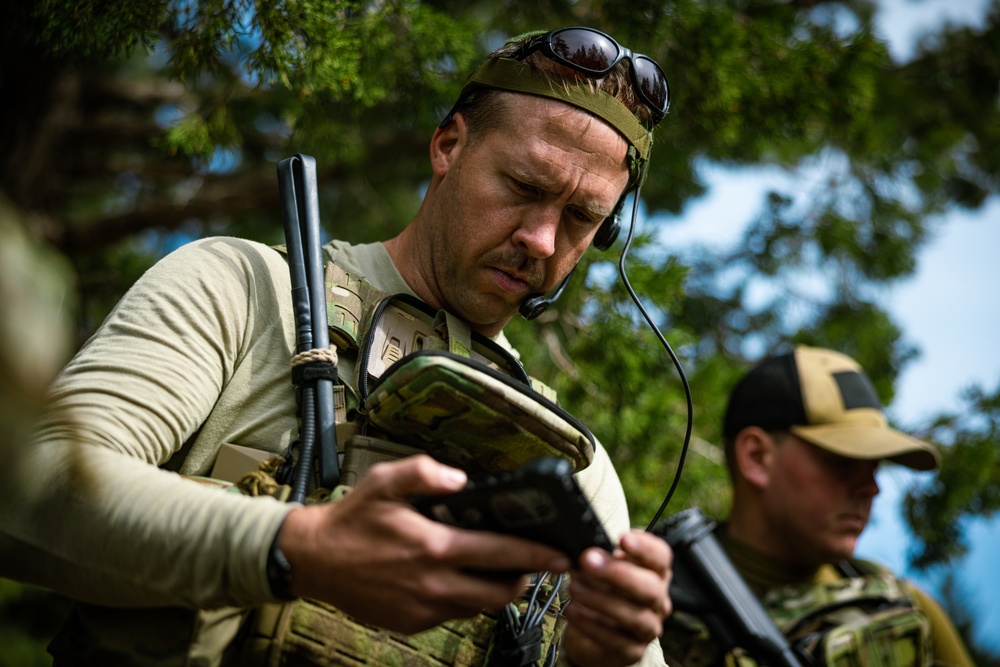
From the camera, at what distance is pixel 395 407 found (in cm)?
164

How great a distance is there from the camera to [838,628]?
298 cm

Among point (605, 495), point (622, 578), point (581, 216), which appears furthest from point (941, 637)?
point (622, 578)

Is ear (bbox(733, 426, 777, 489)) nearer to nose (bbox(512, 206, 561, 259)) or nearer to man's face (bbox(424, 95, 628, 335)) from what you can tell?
man's face (bbox(424, 95, 628, 335))

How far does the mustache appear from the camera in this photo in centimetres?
210

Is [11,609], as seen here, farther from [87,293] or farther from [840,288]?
[840,288]

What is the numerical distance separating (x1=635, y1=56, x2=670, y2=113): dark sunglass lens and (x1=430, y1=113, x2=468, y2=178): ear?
0.44 meters

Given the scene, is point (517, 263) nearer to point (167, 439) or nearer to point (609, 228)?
point (609, 228)

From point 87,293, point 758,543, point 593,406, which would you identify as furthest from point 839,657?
point 87,293

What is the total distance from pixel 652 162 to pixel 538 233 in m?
2.23

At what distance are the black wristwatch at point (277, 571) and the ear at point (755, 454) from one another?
101 inches

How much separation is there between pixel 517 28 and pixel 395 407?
2644mm

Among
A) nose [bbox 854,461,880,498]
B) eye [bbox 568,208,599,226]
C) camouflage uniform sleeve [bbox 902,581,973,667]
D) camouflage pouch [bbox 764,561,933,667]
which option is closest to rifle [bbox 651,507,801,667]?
camouflage pouch [bbox 764,561,933,667]

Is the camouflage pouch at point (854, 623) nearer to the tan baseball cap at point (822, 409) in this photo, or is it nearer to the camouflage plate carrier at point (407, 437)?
the tan baseball cap at point (822, 409)

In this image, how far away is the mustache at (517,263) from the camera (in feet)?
6.89
